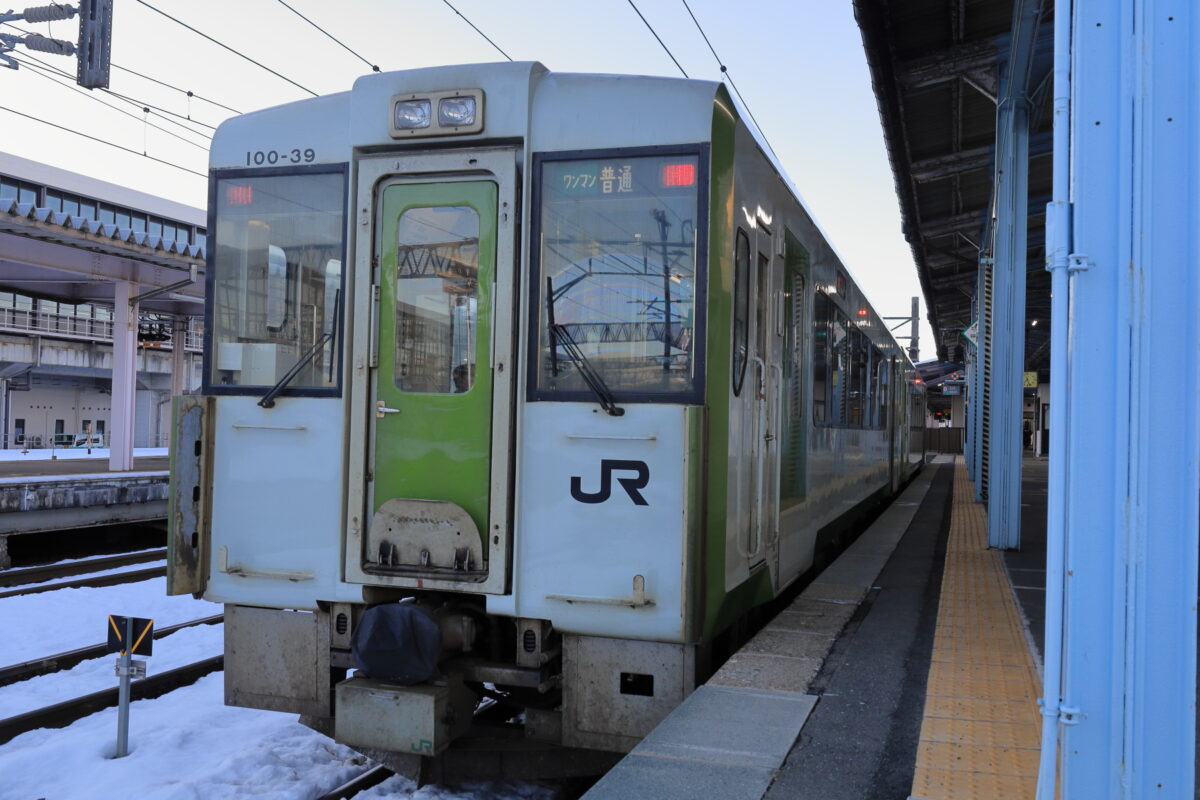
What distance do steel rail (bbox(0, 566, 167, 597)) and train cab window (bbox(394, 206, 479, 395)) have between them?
776 centimetres

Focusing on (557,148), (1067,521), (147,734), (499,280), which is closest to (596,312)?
(499,280)

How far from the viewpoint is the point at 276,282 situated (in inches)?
180

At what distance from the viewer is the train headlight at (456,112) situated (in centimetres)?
429

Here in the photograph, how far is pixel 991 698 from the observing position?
4.11 meters

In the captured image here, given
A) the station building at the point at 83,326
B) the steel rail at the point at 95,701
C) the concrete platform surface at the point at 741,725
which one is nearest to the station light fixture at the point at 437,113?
the concrete platform surface at the point at 741,725

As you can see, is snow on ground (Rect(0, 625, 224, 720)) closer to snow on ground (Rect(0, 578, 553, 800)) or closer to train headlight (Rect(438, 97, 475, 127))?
snow on ground (Rect(0, 578, 553, 800))

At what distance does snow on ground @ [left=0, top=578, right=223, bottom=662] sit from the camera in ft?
26.4

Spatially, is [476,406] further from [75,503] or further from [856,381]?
[75,503]

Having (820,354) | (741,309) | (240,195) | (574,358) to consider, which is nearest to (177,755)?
(240,195)

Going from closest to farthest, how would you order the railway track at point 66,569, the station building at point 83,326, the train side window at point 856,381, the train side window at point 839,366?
the train side window at point 839,366, the train side window at point 856,381, the railway track at point 66,569, the station building at point 83,326

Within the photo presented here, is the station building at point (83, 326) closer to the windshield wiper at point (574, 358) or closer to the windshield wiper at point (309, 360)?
the windshield wiper at point (309, 360)

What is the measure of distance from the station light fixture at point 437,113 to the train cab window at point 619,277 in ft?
1.17

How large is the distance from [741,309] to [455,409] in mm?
1402

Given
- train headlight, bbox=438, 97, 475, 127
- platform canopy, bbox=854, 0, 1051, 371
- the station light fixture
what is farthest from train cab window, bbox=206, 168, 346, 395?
platform canopy, bbox=854, 0, 1051, 371
